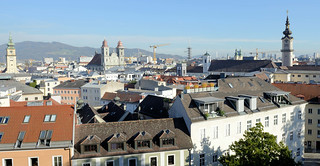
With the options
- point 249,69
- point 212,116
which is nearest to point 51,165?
point 212,116

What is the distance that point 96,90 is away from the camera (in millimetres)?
84938

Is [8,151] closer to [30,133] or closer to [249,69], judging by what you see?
[30,133]

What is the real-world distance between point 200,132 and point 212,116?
227 cm

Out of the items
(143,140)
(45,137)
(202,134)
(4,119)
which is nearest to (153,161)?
(143,140)

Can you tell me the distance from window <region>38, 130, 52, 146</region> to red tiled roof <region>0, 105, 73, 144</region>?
A: 1.04 ft

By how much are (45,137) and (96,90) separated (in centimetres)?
5683

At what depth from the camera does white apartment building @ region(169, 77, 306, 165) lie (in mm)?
32406

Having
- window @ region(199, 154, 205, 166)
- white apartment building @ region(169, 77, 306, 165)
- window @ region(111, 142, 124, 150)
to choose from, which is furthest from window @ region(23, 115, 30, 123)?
window @ region(199, 154, 205, 166)

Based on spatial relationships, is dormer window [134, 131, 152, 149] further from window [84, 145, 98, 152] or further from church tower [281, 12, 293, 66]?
church tower [281, 12, 293, 66]

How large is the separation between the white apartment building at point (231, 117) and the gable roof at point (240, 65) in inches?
3444

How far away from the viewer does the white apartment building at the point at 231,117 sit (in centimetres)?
3241

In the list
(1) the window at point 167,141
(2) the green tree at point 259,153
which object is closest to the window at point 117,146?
(1) the window at point 167,141

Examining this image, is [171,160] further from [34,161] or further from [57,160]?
[34,161]

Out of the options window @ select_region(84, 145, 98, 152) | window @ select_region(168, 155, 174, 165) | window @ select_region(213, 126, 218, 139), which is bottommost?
window @ select_region(168, 155, 174, 165)
